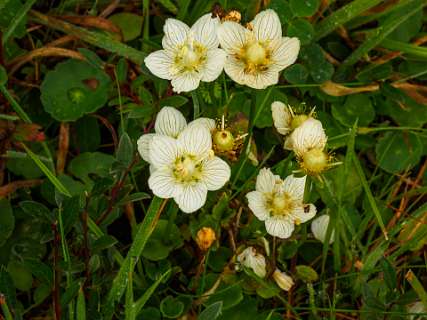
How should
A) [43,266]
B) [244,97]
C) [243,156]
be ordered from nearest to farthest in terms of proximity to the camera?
[43,266] → [243,156] → [244,97]

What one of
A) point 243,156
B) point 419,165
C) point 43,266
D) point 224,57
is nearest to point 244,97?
point 243,156

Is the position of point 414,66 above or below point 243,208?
above

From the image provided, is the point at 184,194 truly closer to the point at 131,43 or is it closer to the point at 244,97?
the point at 244,97

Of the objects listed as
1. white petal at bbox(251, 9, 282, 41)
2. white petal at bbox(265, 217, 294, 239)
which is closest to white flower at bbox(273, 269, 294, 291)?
white petal at bbox(265, 217, 294, 239)

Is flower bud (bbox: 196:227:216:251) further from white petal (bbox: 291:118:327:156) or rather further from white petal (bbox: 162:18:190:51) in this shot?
white petal (bbox: 162:18:190:51)

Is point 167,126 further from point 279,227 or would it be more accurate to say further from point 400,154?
point 400,154

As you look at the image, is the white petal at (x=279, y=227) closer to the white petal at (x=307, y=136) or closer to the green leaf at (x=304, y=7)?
the white petal at (x=307, y=136)

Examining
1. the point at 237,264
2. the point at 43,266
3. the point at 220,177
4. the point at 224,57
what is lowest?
the point at 237,264
